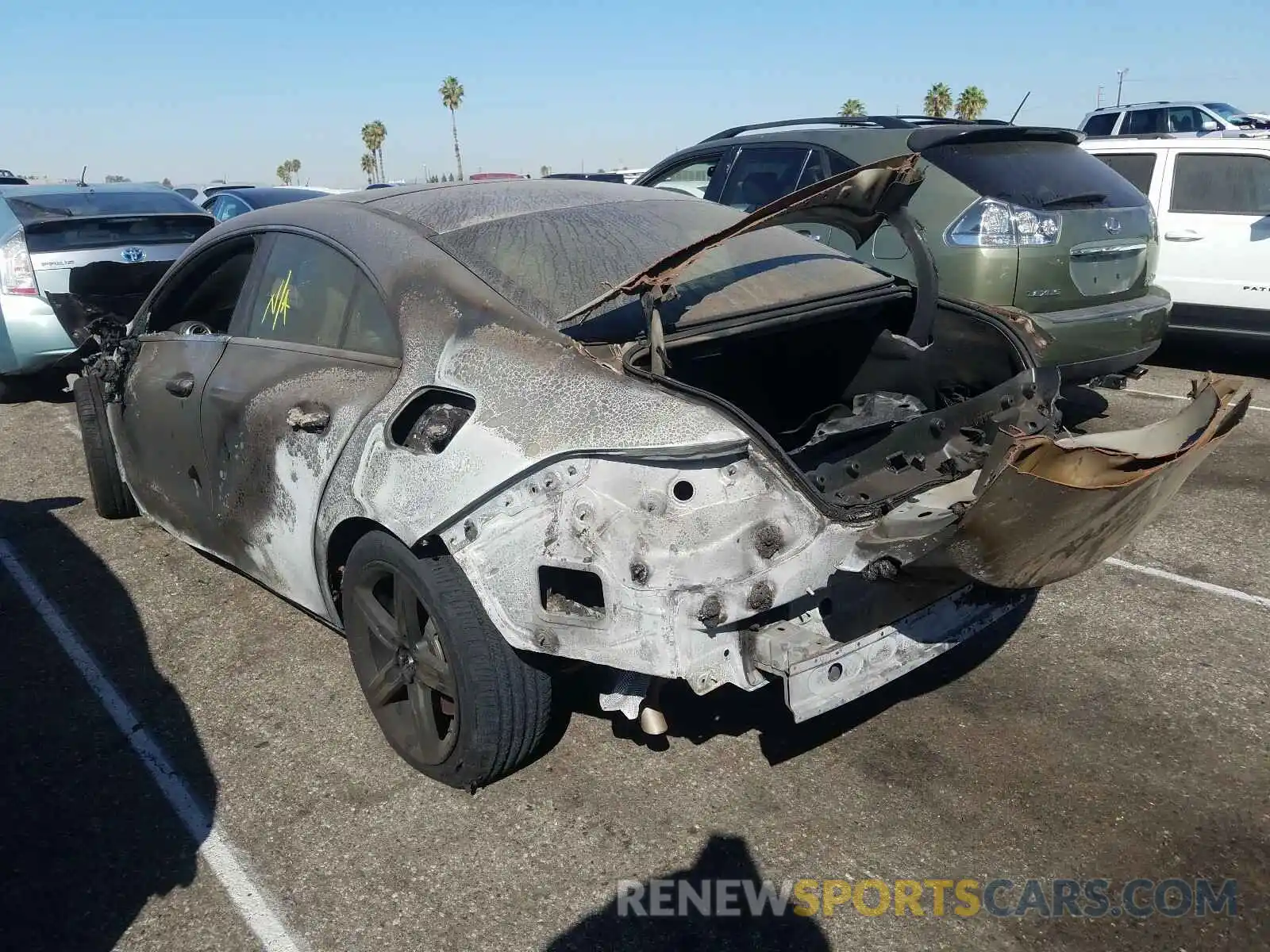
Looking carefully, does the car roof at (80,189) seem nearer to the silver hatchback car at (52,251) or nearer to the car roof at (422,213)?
the silver hatchback car at (52,251)

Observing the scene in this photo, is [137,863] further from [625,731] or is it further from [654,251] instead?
[654,251]

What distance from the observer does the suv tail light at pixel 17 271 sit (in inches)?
287

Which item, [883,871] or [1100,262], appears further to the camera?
[1100,262]

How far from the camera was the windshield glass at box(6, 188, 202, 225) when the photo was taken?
24.9 feet

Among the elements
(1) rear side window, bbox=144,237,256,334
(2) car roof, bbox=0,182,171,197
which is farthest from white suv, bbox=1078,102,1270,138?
(1) rear side window, bbox=144,237,256,334

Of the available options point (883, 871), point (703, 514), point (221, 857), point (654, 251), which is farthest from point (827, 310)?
point (221, 857)

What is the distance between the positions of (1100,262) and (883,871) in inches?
163

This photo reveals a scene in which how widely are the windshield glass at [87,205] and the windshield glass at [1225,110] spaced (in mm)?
15664

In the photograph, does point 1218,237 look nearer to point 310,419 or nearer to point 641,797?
point 641,797

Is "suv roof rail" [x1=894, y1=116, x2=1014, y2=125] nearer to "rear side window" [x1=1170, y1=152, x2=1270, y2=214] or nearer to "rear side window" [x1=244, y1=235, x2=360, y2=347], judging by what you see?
"rear side window" [x1=1170, y1=152, x2=1270, y2=214]

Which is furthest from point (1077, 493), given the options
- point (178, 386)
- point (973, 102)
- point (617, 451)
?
point (973, 102)

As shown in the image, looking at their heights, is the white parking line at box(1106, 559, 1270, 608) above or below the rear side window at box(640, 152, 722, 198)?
below

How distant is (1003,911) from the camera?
2436 mm

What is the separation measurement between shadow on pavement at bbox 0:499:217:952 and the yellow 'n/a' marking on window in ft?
4.61
